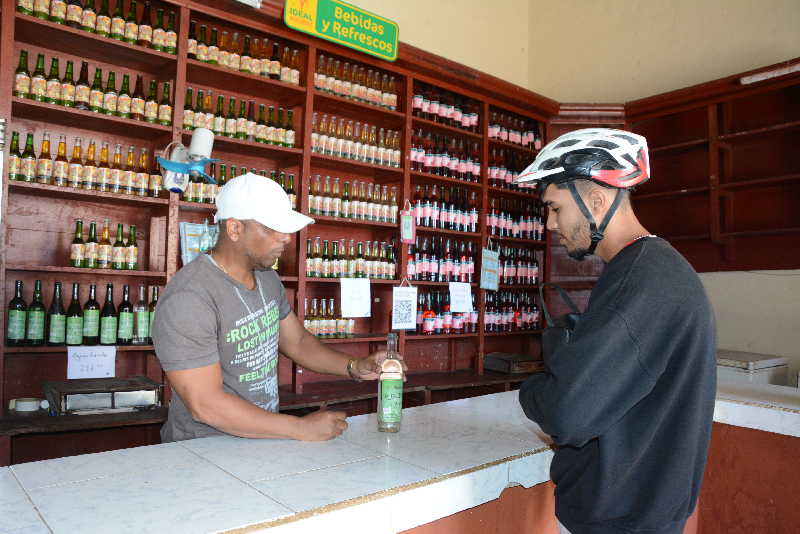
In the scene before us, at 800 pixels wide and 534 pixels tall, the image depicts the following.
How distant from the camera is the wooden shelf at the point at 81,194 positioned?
8.76 feet

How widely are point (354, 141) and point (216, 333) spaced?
96.7 inches

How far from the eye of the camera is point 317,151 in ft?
11.7

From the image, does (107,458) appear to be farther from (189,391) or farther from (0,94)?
(0,94)

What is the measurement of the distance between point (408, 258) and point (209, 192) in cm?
140

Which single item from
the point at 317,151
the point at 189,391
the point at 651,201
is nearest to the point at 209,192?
the point at 317,151

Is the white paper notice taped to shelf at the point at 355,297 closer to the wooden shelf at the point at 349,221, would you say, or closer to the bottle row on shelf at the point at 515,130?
the wooden shelf at the point at 349,221

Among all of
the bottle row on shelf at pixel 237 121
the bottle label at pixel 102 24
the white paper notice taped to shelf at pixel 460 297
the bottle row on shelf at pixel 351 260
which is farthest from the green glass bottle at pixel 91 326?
the white paper notice taped to shelf at pixel 460 297

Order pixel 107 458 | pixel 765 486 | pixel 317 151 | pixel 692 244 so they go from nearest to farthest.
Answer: pixel 107 458 < pixel 765 486 < pixel 317 151 < pixel 692 244

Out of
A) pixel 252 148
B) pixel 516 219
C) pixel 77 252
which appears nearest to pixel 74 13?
pixel 252 148

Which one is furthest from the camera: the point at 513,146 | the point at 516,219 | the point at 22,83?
the point at 516,219

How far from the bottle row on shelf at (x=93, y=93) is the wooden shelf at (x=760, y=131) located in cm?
358

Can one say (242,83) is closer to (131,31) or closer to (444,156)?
(131,31)

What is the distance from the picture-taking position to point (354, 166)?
375 cm

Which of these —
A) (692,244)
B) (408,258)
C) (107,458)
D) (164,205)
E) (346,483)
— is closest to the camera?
(346,483)
